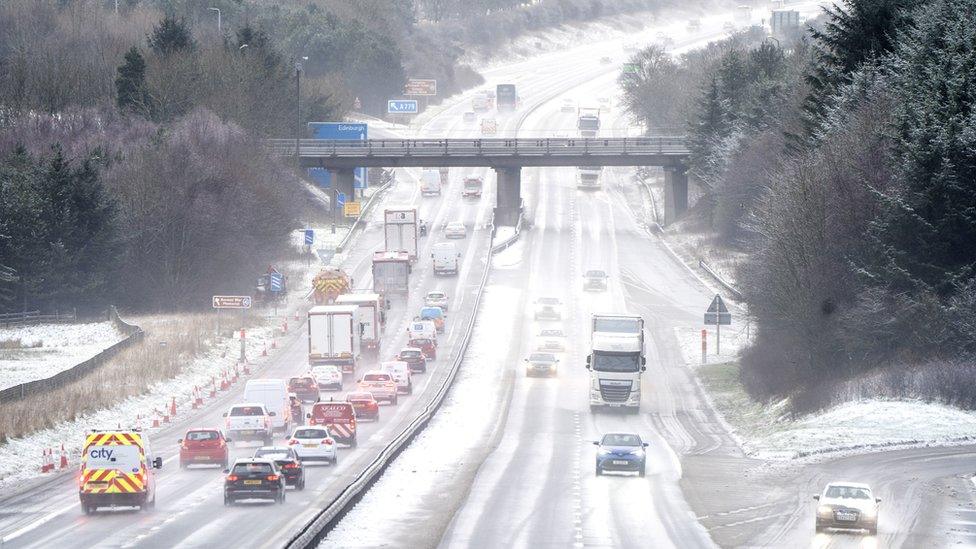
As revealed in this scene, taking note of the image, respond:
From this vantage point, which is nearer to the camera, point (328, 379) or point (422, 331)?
point (328, 379)

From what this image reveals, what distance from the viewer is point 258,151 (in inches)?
4624

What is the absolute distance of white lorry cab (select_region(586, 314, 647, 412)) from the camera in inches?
2562

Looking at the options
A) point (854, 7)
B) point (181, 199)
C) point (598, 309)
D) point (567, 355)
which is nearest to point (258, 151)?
point (181, 199)

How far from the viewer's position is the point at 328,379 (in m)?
69.9

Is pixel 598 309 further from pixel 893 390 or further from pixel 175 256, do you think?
pixel 893 390

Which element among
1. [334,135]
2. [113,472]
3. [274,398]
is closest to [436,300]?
[274,398]

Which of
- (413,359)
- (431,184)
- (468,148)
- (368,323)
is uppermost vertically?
(468,148)

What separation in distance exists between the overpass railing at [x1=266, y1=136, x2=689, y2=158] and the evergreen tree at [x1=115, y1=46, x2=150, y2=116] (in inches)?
417

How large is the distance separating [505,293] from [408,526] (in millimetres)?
64673

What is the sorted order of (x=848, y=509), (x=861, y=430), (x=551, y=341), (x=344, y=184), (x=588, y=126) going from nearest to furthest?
(x=848, y=509) → (x=861, y=430) → (x=551, y=341) → (x=344, y=184) → (x=588, y=126)

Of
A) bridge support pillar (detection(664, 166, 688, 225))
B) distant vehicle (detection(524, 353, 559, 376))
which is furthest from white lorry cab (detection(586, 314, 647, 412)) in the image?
bridge support pillar (detection(664, 166, 688, 225))

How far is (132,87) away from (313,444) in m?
79.2

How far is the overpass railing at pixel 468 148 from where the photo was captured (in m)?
126

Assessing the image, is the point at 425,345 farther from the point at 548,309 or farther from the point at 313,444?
the point at 313,444
